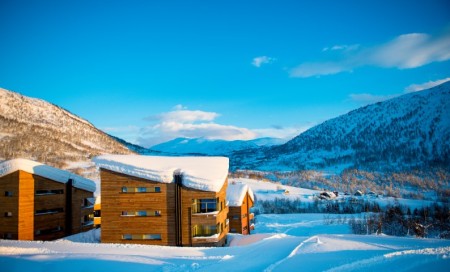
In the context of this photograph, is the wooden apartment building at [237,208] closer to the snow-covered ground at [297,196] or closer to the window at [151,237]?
the window at [151,237]

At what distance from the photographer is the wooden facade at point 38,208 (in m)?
32.2

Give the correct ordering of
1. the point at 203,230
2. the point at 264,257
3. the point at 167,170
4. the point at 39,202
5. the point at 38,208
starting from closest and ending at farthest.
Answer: the point at 264,257 → the point at 167,170 → the point at 203,230 → the point at 38,208 → the point at 39,202

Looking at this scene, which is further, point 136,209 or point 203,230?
point 203,230

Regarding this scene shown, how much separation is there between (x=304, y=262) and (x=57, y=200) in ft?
100

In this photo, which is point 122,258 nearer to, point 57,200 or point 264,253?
point 264,253

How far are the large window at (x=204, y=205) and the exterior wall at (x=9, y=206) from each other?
17131 mm

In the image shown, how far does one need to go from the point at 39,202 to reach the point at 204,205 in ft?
57.3

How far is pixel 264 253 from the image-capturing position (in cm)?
1806

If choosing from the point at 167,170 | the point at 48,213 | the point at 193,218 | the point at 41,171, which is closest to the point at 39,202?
the point at 48,213

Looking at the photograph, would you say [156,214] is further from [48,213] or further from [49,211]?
[49,211]

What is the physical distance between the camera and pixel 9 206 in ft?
106

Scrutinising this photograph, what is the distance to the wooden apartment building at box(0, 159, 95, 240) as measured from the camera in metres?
32.2

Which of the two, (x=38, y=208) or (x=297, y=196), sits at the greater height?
(x=38, y=208)

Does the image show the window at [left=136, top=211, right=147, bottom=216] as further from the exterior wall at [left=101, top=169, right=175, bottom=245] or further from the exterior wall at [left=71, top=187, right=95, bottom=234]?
the exterior wall at [left=71, top=187, right=95, bottom=234]
